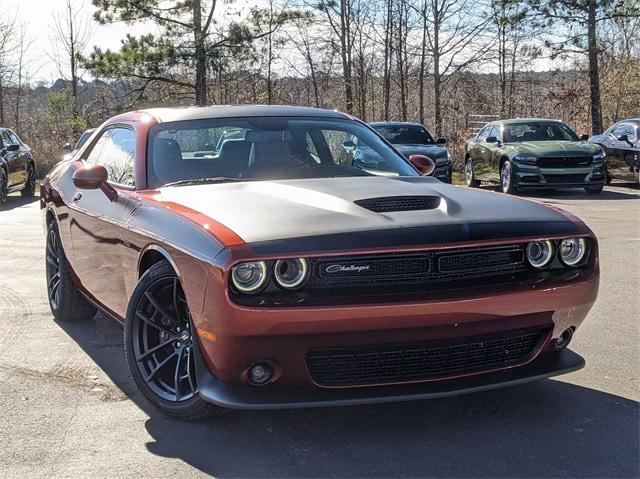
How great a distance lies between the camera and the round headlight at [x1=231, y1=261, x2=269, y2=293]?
127 inches

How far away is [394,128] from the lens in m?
18.8

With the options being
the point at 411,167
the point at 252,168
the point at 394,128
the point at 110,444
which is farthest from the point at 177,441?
the point at 394,128

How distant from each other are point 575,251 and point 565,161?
12.2 meters

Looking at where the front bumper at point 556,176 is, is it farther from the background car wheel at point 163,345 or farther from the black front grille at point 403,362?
the background car wheel at point 163,345

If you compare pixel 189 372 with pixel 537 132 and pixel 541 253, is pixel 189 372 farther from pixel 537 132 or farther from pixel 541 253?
pixel 537 132

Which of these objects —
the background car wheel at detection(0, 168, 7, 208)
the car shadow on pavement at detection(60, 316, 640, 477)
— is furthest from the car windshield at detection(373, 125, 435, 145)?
the car shadow on pavement at detection(60, 316, 640, 477)

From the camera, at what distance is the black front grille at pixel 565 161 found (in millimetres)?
15367

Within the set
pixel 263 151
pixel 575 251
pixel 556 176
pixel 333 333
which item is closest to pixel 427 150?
pixel 556 176

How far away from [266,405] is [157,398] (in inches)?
29.1

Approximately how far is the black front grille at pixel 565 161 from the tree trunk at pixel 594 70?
9.87m

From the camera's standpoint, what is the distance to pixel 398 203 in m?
3.70

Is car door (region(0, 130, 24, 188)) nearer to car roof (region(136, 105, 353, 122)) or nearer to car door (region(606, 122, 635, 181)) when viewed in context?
car door (region(606, 122, 635, 181))

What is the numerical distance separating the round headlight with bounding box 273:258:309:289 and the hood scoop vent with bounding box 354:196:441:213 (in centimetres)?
51

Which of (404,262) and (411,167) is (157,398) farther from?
(411,167)
